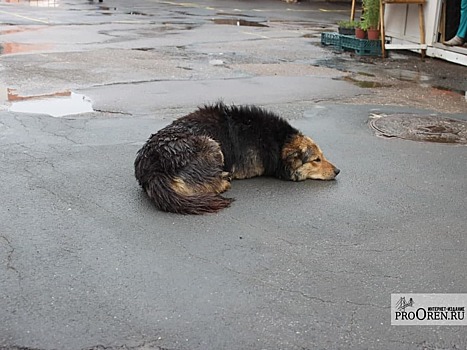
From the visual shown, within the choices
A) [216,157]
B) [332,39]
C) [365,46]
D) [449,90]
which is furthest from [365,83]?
[216,157]

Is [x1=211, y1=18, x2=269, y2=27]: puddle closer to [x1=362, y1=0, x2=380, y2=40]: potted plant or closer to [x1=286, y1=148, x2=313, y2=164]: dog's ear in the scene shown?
[x1=362, y1=0, x2=380, y2=40]: potted plant

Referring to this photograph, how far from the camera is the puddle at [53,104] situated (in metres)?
8.80

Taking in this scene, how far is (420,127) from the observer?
868 cm

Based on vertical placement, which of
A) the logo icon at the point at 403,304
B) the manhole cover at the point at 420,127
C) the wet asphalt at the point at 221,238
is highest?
the manhole cover at the point at 420,127

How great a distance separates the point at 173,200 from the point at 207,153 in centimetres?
65

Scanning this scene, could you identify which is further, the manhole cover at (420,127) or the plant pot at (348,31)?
the plant pot at (348,31)

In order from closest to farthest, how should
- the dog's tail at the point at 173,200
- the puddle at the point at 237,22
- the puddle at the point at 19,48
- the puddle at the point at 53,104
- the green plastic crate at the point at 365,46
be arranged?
the dog's tail at the point at 173,200
the puddle at the point at 53,104
the puddle at the point at 19,48
the green plastic crate at the point at 365,46
the puddle at the point at 237,22

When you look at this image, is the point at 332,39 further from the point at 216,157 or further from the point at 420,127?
the point at 216,157

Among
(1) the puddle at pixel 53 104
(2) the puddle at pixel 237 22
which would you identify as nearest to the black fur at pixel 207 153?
(1) the puddle at pixel 53 104

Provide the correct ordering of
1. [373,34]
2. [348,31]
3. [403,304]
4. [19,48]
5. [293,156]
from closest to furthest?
[403,304]
[293,156]
[19,48]
[373,34]
[348,31]

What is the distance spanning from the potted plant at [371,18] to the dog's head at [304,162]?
9754 mm

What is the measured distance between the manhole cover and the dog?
2.25 m

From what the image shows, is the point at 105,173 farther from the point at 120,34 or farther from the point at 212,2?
the point at 212,2

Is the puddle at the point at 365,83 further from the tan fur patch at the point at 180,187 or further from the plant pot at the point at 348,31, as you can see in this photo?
the tan fur patch at the point at 180,187
